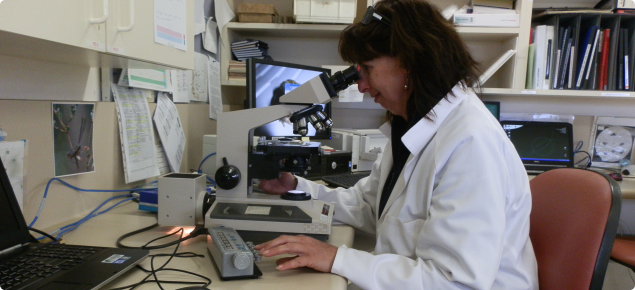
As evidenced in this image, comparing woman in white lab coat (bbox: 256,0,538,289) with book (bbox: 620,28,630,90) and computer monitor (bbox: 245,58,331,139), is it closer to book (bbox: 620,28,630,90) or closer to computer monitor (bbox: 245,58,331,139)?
computer monitor (bbox: 245,58,331,139)

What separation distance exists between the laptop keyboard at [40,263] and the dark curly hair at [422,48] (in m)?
0.78

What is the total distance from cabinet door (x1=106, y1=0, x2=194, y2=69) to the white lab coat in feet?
2.06

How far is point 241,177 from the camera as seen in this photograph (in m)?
1.01

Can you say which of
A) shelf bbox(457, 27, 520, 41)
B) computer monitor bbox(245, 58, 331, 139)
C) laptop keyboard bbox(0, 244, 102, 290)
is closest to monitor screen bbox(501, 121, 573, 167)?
shelf bbox(457, 27, 520, 41)

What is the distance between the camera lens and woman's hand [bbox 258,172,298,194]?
113 cm

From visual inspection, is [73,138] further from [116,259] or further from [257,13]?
[257,13]

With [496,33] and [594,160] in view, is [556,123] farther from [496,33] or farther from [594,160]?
[496,33]

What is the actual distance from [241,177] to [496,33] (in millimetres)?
1641

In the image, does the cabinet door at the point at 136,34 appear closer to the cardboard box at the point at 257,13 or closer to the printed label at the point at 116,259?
the printed label at the point at 116,259

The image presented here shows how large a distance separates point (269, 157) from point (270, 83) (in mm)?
695

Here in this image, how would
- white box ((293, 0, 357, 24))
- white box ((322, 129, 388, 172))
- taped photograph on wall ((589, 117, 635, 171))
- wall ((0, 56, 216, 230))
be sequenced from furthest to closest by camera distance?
taped photograph on wall ((589, 117, 635, 171)) < white box ((293, 0, 357, 24)) < white box ((322, 129, 388, 172)) < wall ((0, 56, 216, 230))

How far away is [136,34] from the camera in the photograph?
859 mm

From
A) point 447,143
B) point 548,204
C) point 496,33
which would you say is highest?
point 496,33

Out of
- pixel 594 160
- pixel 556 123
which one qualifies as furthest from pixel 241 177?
pixel 594 160
